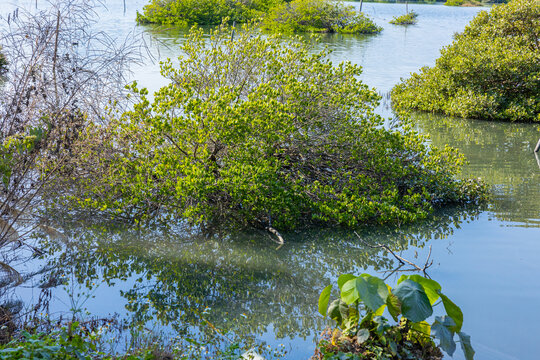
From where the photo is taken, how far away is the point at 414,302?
161 inches

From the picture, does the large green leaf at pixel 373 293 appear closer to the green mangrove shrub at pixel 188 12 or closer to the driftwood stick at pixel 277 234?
the driftwood stick at pixel 277 234

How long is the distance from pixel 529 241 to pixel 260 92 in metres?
4.38

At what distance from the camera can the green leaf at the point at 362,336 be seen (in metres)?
4.07

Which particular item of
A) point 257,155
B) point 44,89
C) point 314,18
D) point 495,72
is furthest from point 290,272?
point 314,18

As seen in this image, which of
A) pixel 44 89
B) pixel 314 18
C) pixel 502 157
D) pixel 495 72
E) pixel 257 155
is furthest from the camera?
pixel 314 18

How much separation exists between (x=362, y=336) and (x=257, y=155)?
13.9ft

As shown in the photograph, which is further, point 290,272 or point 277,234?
point 277,234

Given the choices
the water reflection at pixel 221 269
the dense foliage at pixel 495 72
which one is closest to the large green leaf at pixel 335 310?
the water reflection at pixel 221 269

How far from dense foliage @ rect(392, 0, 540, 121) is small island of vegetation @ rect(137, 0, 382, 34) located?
20701 millimetres

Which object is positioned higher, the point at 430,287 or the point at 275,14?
the point at 275,14

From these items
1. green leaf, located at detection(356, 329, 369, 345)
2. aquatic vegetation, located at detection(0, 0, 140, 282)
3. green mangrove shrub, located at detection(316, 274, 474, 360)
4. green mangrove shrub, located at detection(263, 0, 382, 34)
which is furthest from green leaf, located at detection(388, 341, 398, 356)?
green mangrove shrub, located at detection(263, 0, 382, 34)

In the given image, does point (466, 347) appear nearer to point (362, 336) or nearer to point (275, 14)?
point (362, 336)

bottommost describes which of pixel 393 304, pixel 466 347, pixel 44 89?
pixel 466 347

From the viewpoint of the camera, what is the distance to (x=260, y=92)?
26.7ft
